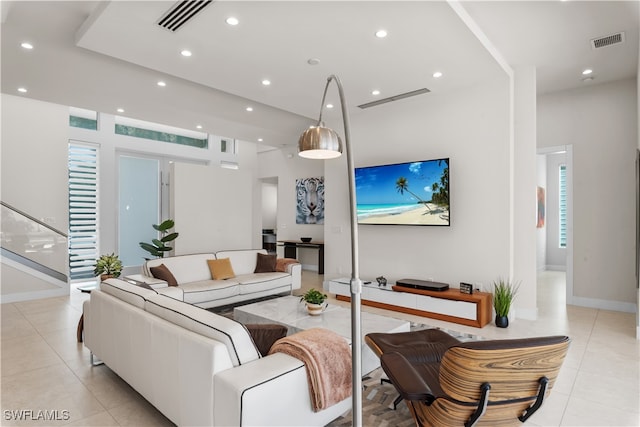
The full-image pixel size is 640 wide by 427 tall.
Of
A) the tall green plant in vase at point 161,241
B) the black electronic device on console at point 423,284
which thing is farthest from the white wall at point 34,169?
the black electronic device on console at point 423,284

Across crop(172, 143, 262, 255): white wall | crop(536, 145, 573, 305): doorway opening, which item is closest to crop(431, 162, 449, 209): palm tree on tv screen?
crop(172, 143, 262, 255): white wall

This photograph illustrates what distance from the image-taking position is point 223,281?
5.05m

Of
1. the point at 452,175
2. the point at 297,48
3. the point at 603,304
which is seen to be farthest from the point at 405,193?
the point at 603,304

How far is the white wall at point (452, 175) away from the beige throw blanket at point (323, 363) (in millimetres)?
3061

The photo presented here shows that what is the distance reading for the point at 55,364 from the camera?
3113 millimetres

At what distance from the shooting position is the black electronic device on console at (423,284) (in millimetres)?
4430

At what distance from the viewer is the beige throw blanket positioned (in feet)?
5.99

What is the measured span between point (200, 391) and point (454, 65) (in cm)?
382

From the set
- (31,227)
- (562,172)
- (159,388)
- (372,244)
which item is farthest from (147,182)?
(562,172)

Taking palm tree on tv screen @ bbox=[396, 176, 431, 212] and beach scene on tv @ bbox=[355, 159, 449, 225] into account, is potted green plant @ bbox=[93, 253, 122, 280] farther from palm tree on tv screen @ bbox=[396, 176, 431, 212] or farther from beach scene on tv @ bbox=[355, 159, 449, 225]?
palm tree on tv screen @ bbox=[396, 176, 431, 212]

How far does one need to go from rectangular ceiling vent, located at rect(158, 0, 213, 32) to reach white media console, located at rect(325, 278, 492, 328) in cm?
312

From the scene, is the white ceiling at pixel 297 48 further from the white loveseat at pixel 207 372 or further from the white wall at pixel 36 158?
the white loveseat at pixel 207 372

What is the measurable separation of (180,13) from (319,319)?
9.54 feet

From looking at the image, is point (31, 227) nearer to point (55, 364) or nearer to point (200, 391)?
point (55, 364)
